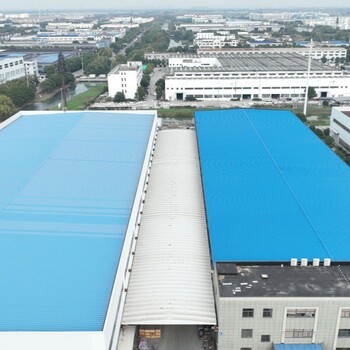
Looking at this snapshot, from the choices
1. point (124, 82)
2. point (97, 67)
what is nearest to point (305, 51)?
point (97, 67)

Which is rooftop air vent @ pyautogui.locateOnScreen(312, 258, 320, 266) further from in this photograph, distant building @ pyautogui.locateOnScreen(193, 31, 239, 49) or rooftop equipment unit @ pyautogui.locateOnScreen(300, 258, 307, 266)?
distant building @ pyautogui.locateOnScreen(193, 31, 239, 49)

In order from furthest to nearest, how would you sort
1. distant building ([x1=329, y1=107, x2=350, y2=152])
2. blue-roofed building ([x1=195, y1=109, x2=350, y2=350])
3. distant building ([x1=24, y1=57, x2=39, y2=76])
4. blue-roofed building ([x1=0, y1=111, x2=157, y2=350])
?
distant building ([x1=24, y1=57, x2=39, y2=76]) < distant building ([x1=329, y1=107, x2=350, y2=152]) < blue-roofed building ([x1=195, y1=109, x2=350, y2=350]) < blue-roofed building ([x1=0, y1=111, x2=157, y2=350])

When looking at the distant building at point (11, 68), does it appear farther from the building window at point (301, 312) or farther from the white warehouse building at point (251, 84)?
the building window at point (301, 312)

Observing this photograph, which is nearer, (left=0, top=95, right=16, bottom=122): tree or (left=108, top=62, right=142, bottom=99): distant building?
(left=0, top=95, right=16, bottom=122): tree

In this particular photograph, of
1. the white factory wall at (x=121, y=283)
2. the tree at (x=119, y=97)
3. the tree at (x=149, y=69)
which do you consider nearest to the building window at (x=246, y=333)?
the white factory wall at (x=121, y=283)

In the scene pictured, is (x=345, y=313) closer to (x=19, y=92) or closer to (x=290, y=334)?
(x=290, y=334)

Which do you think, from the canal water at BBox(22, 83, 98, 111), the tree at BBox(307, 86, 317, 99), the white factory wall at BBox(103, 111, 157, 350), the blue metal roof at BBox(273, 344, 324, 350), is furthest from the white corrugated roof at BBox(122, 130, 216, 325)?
the tree at BBox(307, 86, 317, 99)

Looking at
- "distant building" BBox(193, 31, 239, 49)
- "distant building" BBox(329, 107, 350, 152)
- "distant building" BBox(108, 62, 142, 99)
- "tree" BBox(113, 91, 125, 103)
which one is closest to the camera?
"distant building" BBox(329, 107, 350, 152)
